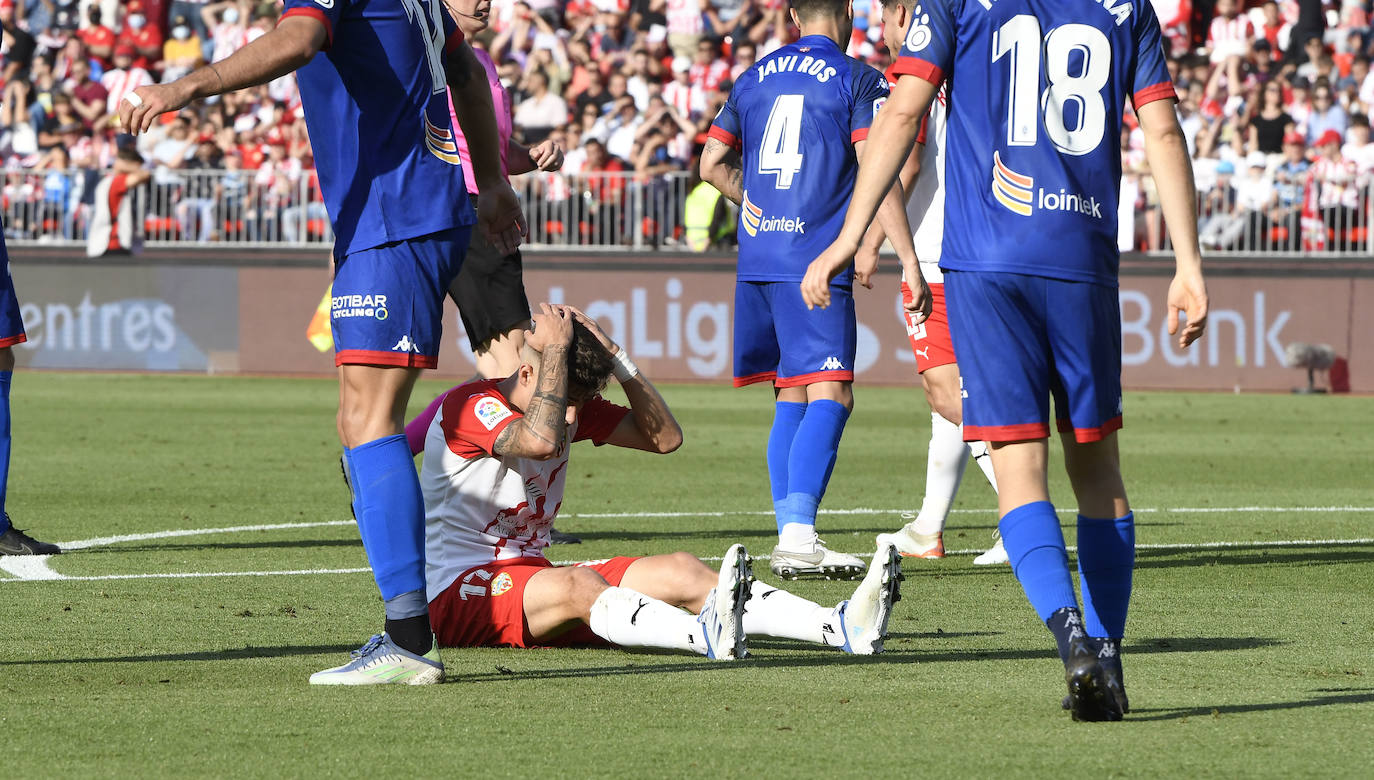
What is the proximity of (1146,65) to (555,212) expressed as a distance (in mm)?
18150

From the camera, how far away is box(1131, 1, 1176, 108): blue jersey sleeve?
451 centimetres

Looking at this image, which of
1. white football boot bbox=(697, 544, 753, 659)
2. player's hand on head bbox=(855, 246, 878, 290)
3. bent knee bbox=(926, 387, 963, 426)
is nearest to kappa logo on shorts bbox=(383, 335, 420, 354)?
white football boot bbox=(697, 544, 753, 659)

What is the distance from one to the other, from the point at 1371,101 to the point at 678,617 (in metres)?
19.6

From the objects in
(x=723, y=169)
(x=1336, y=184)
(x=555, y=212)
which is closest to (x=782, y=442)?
(x=723, y=169)

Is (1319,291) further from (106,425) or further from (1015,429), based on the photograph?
(1015,429)

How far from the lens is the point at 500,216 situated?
5605 millimetres

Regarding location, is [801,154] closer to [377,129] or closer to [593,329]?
[593,329]

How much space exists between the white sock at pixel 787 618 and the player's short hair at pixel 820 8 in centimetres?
325

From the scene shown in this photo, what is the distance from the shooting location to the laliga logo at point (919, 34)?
4.48 m

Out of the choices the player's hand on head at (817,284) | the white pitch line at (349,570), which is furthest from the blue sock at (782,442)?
the player's hand on head at (817,284)

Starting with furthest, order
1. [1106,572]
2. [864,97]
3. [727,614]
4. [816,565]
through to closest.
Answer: [864,97], [816,565], [727,614], [1106,572]

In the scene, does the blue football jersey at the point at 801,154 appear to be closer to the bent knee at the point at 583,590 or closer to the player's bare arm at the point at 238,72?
the bent knee at the point at 583,590

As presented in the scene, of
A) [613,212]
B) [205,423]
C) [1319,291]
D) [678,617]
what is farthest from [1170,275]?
[678,617]

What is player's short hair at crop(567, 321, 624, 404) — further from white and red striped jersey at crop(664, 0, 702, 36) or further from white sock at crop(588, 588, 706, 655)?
white and red striped jersey at crop(664, 0, 702, 36)
